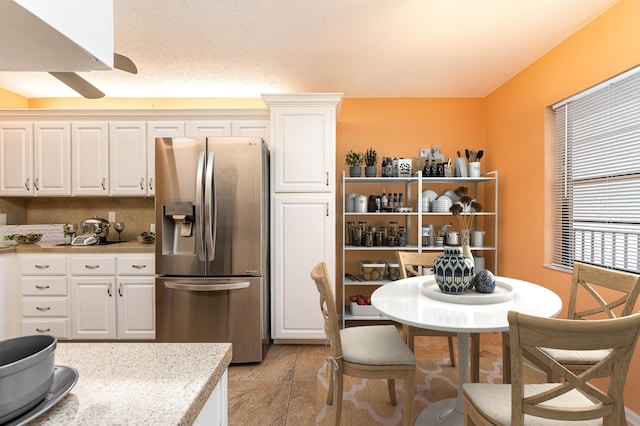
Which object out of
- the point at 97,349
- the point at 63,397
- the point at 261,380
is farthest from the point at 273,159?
the point at 63,397

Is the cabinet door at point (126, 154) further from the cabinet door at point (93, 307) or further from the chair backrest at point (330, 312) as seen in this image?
the chair backrest at point (330, 312)

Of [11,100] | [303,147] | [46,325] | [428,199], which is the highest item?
[11,100]

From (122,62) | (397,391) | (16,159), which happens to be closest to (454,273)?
(397,391)

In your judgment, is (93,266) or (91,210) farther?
(91,210)

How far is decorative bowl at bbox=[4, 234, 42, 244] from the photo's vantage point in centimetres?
311

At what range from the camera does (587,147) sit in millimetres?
2475

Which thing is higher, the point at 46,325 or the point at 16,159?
the point at 16,159

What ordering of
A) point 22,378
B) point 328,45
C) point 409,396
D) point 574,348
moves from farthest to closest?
point 328,45
point 409,396
point 574,348
point 22,378

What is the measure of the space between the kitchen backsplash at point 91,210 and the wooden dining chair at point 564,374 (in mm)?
3565

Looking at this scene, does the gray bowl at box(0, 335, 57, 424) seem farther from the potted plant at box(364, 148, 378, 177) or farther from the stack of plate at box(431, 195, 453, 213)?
the stack of plate at box(431, 195, 453, 213)

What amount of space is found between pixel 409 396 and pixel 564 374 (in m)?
0.78

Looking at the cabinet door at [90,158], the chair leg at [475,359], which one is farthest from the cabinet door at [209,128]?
the chair leg at [475,359]

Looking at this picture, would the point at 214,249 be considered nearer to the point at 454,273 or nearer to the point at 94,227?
the point at 94,227

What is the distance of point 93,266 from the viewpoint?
3.06 metres
